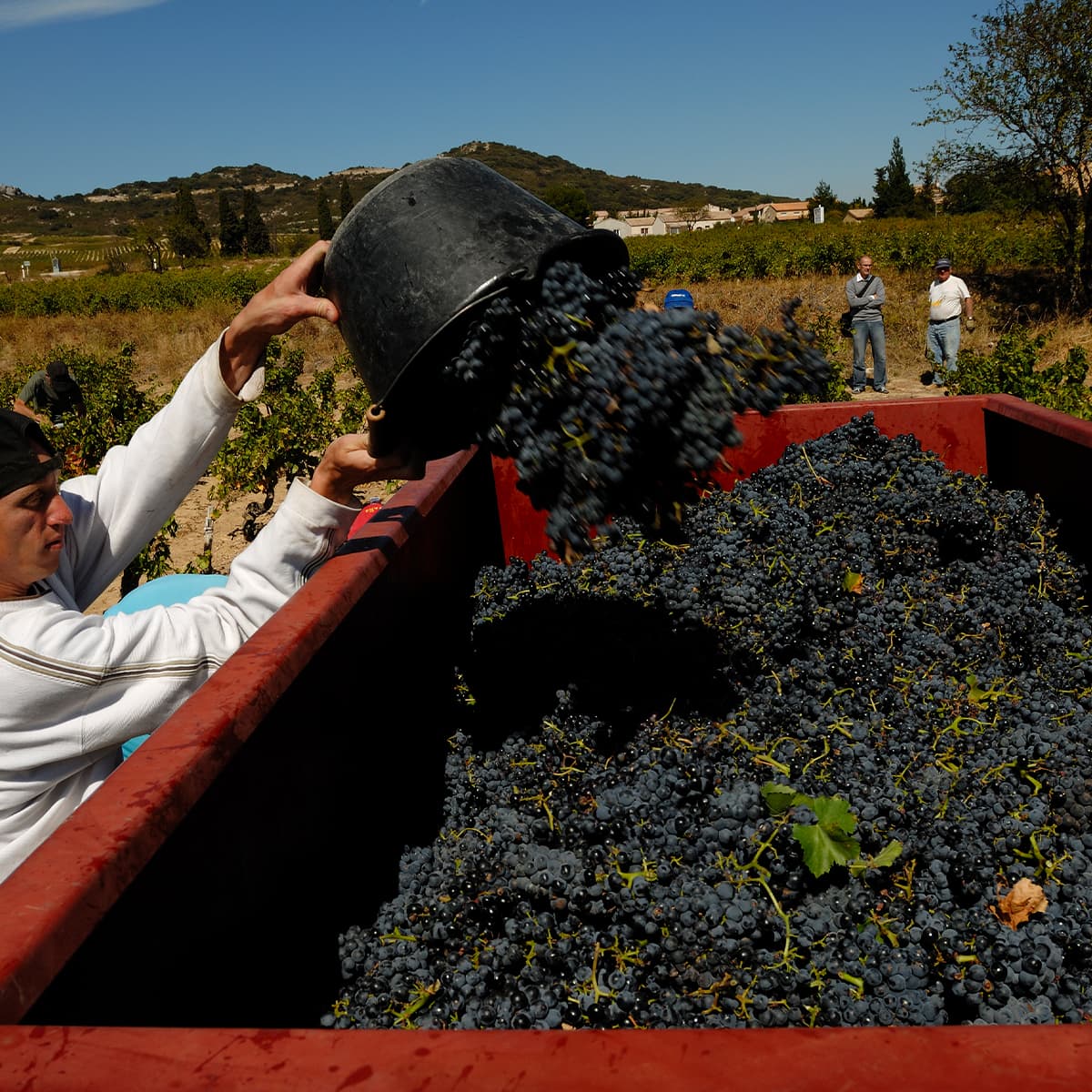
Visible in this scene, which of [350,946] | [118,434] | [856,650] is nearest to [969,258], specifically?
[118,434]

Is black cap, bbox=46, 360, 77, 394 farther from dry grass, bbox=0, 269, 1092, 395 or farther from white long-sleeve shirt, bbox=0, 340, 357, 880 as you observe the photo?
white long-sleeve shirt, bbox=0, 340, 357, 880

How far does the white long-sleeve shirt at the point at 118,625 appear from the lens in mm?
1362

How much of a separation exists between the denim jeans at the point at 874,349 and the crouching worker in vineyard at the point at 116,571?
9.20 metres

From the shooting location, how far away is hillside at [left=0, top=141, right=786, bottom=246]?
442 feet

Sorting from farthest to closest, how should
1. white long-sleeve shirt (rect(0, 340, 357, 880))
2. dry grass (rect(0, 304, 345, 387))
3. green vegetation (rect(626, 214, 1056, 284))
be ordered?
green vegetation (rect(626, 214, 1056, 284)) < dry grass (rect(0, 304, 345, 387)) < white long-sleeve shirt (rect(0, 340, 357, 880))

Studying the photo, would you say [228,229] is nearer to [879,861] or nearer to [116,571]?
[116,571]

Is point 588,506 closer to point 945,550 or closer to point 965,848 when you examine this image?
point 965,848

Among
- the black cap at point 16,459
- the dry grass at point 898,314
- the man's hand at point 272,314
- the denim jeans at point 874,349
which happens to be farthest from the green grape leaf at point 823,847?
the denim jeans at point 874,349

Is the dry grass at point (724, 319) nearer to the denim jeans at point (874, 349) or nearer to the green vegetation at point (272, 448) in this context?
the denim jeans at point (874, 349)

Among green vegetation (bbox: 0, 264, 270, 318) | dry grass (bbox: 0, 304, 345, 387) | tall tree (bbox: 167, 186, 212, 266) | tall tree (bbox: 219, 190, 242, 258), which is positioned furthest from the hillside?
dry grass (bbox: 0, 304, 345, 387)

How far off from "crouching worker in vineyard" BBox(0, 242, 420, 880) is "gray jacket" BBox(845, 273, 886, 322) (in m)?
9.02

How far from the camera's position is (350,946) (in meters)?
1.56

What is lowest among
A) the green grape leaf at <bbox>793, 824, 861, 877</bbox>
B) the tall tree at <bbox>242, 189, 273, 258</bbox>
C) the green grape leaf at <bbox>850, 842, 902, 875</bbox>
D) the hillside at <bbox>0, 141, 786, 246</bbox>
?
the green grape leaf at <bbox>850, 842, 902, 875</bbox>

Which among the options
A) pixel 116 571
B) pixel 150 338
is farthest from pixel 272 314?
pixel 150 338
